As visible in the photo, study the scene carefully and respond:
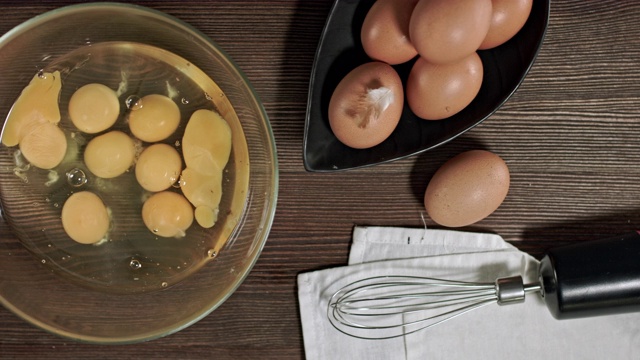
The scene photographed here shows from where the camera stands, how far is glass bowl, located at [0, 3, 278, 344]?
2.35 feet

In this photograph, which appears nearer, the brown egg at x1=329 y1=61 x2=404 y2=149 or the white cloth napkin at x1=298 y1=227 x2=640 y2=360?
the brown egg at x1=329 y1=61 x2=404 y2=149

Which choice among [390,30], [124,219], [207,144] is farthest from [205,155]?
[390,30]

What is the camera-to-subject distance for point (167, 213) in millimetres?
731

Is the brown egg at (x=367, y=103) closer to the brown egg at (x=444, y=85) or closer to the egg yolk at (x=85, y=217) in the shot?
the brown egg at (x=444, y=85)

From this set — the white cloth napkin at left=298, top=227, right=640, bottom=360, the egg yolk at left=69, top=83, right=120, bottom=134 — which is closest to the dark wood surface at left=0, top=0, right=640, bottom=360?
the white cloth napkin at left=298, top=227, right=640, bottom=360

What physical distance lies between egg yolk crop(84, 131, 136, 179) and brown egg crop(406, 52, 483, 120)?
1.02ft

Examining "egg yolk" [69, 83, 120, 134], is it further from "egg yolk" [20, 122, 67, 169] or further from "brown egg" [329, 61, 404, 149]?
"brown egg" [329, 61, 404, 149]

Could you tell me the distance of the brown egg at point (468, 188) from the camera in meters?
0.72

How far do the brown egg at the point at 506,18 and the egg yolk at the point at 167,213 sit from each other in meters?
0.37

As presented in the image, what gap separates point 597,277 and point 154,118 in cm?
50

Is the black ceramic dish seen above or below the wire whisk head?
above

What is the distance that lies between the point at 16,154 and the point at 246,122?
0.85ft

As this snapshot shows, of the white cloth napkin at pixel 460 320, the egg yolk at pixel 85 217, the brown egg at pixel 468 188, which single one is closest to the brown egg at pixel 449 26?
the brown egg at pixel 468 188

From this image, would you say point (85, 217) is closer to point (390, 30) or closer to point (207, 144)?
point (207, 144)
